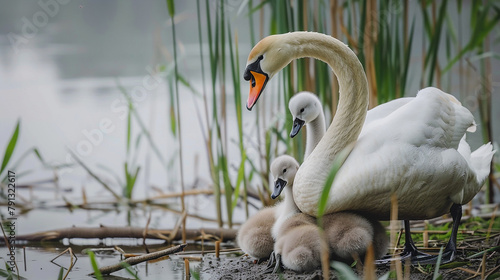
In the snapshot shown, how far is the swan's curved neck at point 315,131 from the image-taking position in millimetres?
2516

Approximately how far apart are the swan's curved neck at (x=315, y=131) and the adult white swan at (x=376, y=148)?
154mm

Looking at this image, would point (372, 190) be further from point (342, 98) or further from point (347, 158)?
point (342, 98)

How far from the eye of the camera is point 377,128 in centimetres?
235

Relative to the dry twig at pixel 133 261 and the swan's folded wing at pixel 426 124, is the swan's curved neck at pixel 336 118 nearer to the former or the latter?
the swan's folded wing at pixel 426 124

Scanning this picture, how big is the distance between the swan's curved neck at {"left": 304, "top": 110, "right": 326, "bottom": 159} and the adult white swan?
154mm

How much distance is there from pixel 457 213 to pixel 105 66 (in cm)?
426

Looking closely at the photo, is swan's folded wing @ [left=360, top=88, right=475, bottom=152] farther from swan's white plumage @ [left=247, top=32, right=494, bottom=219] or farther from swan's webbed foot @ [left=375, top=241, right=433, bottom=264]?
swan's webbed foot @ [left=375, top=241, right=433, bottom=264]

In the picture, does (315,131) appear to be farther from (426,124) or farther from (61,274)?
(61,274)

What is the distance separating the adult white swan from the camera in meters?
2.20

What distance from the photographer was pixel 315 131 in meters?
2.52

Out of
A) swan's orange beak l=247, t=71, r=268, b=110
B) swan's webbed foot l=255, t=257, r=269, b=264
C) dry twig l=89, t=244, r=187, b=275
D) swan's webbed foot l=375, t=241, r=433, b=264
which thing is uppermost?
swan's orange beak l=247, t=71, r=268, b=110

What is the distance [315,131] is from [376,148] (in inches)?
12.4

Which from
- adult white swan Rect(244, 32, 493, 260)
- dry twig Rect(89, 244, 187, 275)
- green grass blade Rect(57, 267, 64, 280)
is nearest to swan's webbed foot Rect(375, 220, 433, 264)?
adult white swan Rect(244, 32, 493, 260)

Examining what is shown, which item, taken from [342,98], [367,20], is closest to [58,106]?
[367,20]
